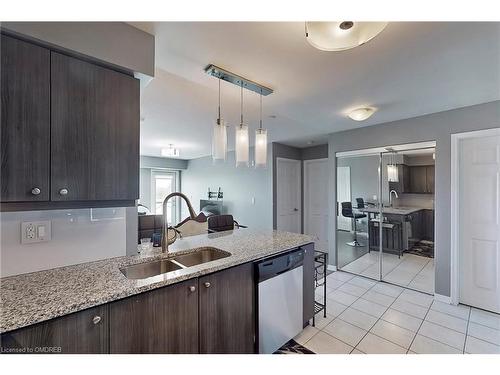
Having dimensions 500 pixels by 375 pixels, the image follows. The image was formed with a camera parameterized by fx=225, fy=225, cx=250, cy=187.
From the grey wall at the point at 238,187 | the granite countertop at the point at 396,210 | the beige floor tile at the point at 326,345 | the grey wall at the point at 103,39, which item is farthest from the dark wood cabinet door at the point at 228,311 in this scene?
the grey wall at the point at 238,187

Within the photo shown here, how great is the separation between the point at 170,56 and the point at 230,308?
1.82 metres

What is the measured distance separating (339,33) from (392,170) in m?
2.69

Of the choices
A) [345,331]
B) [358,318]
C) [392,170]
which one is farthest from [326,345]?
[392,170]

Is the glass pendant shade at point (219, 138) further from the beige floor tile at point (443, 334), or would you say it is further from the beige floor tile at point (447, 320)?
the beige floor tile at point (447, 320)

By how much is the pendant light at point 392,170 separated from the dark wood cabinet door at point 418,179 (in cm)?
20

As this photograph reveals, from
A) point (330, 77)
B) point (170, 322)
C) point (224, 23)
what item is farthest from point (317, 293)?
point (224, 23)

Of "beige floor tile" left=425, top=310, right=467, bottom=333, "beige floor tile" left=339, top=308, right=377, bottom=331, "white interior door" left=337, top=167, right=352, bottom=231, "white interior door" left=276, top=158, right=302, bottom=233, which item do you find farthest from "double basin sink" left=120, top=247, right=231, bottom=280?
"white interior door" left=276, top=158, right=302, bottom=233

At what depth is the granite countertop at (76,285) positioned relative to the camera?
0.89 m

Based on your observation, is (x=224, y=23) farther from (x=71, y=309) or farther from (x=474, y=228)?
(x=474, y=228)

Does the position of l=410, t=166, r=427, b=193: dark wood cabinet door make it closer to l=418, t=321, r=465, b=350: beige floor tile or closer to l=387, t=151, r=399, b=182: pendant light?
l=387, t=151, r=399, b=182: pendant light

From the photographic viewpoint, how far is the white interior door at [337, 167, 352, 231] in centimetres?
371

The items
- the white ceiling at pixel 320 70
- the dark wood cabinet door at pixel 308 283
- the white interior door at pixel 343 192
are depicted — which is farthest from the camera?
the white interior door at pixel 343 192

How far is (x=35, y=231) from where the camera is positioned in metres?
1.26

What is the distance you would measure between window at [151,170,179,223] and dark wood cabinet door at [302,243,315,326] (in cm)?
564
